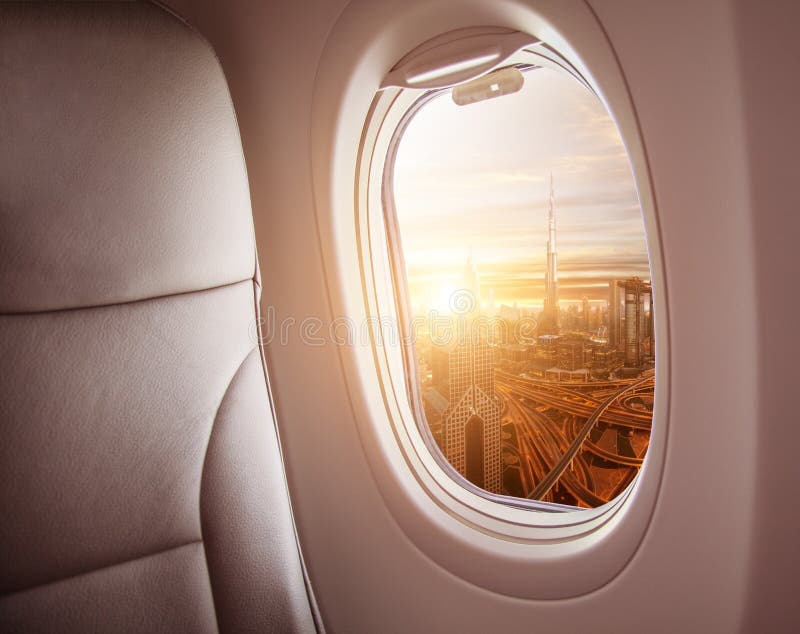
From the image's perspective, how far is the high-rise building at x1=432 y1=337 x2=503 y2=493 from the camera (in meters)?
1.35

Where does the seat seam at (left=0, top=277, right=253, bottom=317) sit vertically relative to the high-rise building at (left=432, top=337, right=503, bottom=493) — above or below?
above

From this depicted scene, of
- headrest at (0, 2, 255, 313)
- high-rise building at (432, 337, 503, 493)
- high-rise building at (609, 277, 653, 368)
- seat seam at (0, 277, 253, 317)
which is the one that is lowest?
high-rise building at (432, 337, 503, 493)

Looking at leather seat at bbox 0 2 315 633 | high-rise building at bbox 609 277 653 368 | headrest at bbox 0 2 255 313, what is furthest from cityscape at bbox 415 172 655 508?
headrest at bbox 0 2 255 313

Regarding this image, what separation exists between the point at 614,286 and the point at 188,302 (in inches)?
35.0

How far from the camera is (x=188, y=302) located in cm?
95

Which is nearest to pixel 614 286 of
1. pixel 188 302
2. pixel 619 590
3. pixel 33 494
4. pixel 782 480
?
pixel 782 480

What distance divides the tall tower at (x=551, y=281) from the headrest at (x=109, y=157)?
72 centimetres

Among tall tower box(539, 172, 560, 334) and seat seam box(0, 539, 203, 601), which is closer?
seat seam box(0, 539, 203, 601)

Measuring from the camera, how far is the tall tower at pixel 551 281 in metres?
1.18

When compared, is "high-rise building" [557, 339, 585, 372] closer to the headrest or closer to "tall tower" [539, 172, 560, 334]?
"tall tower" [539, 172, 560, 334]

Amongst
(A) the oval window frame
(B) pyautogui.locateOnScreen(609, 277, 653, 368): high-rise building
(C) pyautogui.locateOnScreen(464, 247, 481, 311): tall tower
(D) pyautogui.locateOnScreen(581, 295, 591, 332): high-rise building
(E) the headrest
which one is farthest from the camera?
(C) pyautogui.locateOnScreen(464, 247, 481, 311): tall tower

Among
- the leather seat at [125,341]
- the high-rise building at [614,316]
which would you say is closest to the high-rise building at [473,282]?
the high-rise building at [614,316]

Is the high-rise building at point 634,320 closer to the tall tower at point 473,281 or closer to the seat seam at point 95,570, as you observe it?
the tall tower at point 473,281

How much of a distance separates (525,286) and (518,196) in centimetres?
22
